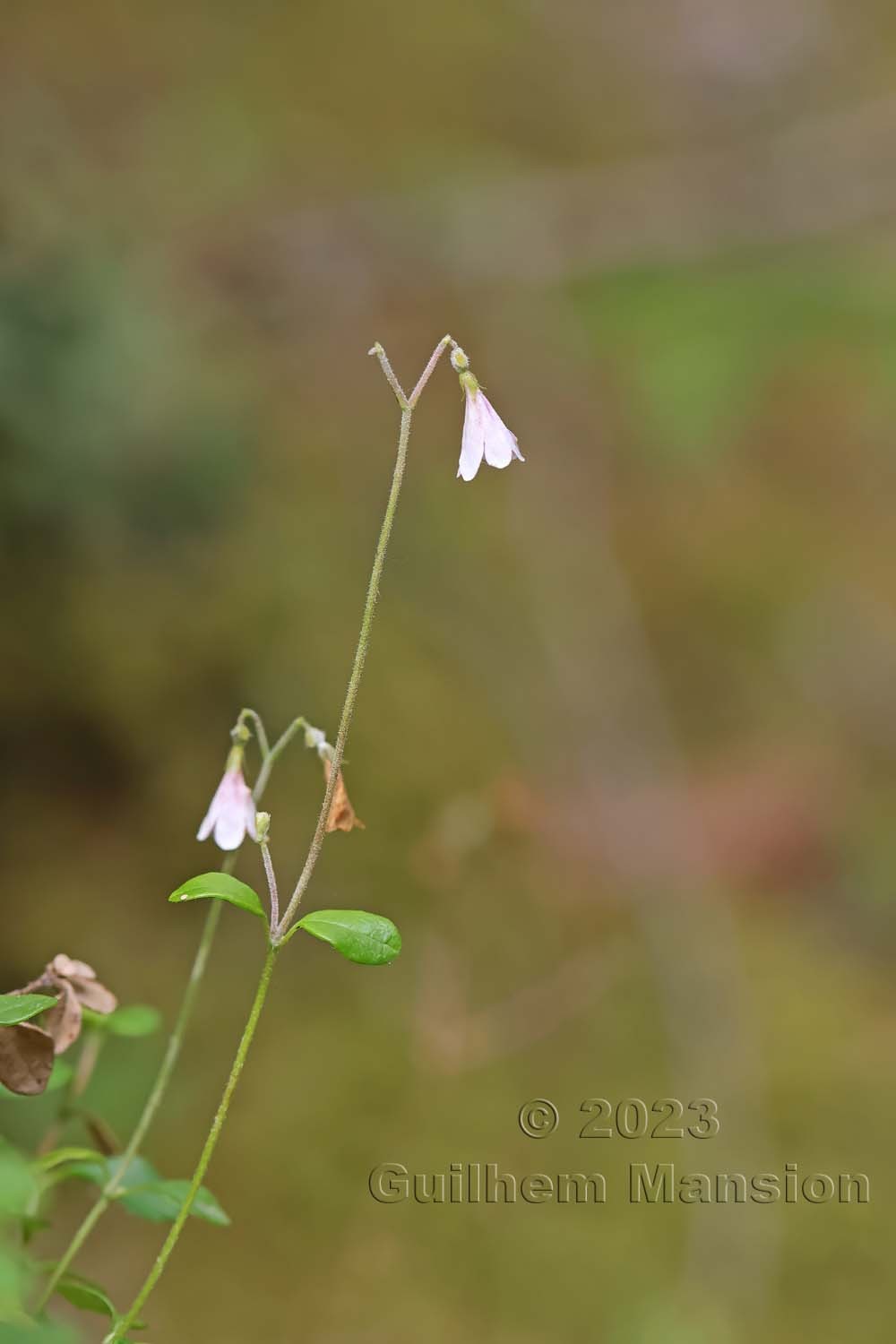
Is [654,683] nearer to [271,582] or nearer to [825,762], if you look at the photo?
[825,762]

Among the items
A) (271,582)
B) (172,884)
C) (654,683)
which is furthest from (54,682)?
(654,683)

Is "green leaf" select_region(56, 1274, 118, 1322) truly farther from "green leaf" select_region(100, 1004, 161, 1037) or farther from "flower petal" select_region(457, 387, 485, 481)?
"flower petal" select_region(457, 387, 485, 481)

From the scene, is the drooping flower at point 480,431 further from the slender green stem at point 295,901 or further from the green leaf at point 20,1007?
the green leaf at point 20,1007

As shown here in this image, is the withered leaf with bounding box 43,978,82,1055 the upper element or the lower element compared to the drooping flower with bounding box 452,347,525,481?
lower

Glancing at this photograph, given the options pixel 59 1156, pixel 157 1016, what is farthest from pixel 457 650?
pixel 59 1156

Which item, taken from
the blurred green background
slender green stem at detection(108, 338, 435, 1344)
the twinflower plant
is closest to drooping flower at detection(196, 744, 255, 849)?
the twinflower plant
